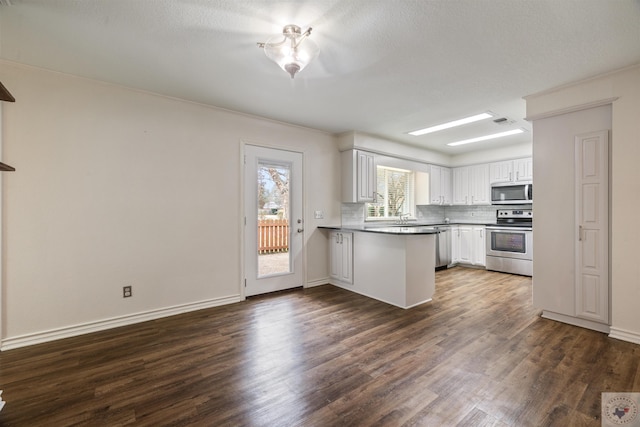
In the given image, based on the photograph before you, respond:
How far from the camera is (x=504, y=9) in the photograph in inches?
71.5

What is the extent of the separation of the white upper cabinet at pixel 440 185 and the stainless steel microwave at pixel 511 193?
Result: 95 centimetres

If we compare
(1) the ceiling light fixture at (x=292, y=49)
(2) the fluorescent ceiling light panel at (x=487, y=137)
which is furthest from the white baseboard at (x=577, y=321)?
(1) the ceiling light fixture at (x=292, y=49)

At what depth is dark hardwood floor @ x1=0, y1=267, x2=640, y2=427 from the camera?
1664 mm

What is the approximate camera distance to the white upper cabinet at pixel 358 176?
184 inches

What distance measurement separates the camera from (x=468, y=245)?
5949 millimetres

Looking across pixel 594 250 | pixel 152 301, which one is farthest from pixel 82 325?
pixel 594 250

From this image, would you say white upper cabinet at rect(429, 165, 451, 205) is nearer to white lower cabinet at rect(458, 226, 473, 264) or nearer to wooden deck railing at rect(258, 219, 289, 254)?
white lower cabinet at rect(458, 226, 473, 264)

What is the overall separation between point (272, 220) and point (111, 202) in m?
1.91

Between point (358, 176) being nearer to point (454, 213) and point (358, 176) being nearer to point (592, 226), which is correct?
point (592, 226)

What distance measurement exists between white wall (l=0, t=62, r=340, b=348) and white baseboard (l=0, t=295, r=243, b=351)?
0.09 ft

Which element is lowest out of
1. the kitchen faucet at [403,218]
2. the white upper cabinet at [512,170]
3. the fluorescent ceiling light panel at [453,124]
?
the kitchen faucet at [403,218]

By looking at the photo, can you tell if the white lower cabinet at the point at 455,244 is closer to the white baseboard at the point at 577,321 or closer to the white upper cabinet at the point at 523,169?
the white upper cabinet at the point at 523,169

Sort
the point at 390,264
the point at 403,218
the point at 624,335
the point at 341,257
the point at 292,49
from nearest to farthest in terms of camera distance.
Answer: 1. the point at 292,49
2. the point at 624,335
3. the point at 390,264
4. the point at 341,257
5. the point at 403,218

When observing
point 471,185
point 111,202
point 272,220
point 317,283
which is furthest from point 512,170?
point 111,202
